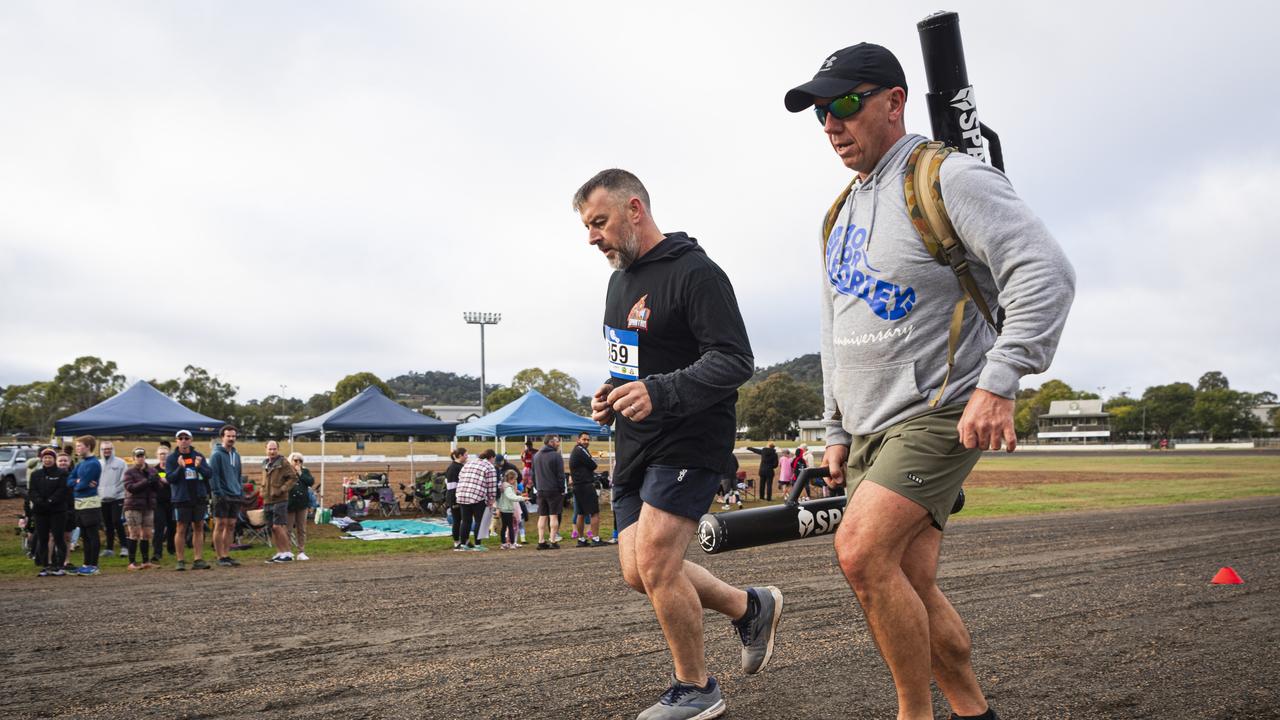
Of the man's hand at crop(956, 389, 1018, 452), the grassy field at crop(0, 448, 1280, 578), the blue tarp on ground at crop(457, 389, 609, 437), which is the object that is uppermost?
the blue tarp on ground at crop(457, 389, 609, 437)

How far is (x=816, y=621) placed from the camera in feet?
18.1

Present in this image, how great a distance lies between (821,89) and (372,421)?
2015cm

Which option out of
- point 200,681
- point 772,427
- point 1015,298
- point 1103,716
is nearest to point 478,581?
point 200,681

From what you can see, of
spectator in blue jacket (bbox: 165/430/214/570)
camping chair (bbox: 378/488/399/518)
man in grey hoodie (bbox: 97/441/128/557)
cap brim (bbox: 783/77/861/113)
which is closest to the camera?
cap brim (bbox: 783/77/861/113)

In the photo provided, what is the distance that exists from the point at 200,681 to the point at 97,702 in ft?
1.57

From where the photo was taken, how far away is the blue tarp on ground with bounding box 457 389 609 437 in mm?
22359

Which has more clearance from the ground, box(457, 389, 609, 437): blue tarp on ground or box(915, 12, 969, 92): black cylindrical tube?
box(915, 12, 969, 92): black cylindrical tube

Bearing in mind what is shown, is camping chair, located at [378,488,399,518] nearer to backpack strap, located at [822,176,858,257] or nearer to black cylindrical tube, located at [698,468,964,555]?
black cylindrical tube, located at [698,468,964,555]

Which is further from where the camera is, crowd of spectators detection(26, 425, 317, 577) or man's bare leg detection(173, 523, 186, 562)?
man's bare leg detection(173, 523, 186, 562)

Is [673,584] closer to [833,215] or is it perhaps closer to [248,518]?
[833,215]

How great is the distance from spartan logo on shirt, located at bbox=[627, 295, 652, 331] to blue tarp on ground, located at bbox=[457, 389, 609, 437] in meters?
18.3

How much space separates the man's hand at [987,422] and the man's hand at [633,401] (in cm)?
115

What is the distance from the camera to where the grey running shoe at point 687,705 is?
10.4 ft

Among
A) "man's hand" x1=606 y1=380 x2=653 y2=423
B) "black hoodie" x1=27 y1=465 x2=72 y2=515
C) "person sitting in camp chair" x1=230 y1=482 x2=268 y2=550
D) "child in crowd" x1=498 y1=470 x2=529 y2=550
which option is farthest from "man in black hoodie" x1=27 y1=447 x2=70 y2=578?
"man's hand" x1=606 y1=380 x2=653 y2=423
